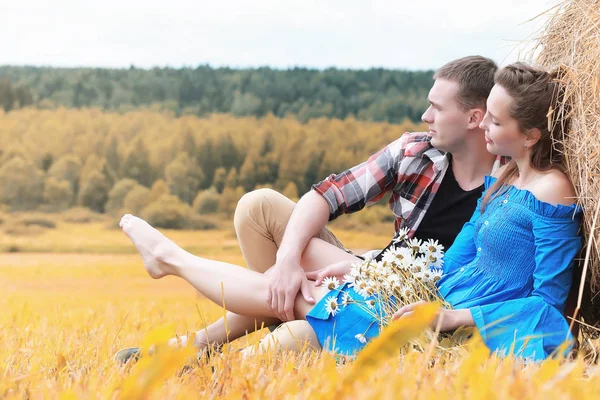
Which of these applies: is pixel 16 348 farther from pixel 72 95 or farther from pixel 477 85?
pixel 72 95

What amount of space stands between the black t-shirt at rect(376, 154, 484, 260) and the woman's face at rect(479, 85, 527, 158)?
38 centimetres

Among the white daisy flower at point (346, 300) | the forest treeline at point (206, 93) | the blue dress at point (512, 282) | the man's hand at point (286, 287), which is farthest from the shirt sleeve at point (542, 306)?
the forest treeline at point (206, 93)

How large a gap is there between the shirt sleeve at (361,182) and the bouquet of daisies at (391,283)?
35 centimetres

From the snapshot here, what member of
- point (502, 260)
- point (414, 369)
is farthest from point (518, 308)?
point (414, 369)

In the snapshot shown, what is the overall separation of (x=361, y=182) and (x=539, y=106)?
694 mm

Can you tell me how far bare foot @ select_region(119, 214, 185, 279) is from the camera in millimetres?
2369

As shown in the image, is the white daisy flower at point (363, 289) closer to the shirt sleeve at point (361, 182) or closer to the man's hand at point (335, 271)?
the man's hand at point (335, 271)

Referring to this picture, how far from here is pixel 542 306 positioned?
6.04 feet

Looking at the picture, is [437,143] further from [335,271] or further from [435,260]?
[335,271]

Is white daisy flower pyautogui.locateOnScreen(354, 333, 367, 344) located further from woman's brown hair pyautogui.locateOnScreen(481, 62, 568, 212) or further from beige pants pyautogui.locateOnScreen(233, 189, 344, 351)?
woman's brown hair pyautogui.locateOnScreen(481, 62, 568, 212)

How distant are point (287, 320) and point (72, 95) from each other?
21.9ft

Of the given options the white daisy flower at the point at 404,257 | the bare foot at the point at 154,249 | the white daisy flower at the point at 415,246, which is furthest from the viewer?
the bare foot at the point at 154,249

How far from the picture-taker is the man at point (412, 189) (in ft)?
7.45

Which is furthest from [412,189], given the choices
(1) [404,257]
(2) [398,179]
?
(1) [404,257]
